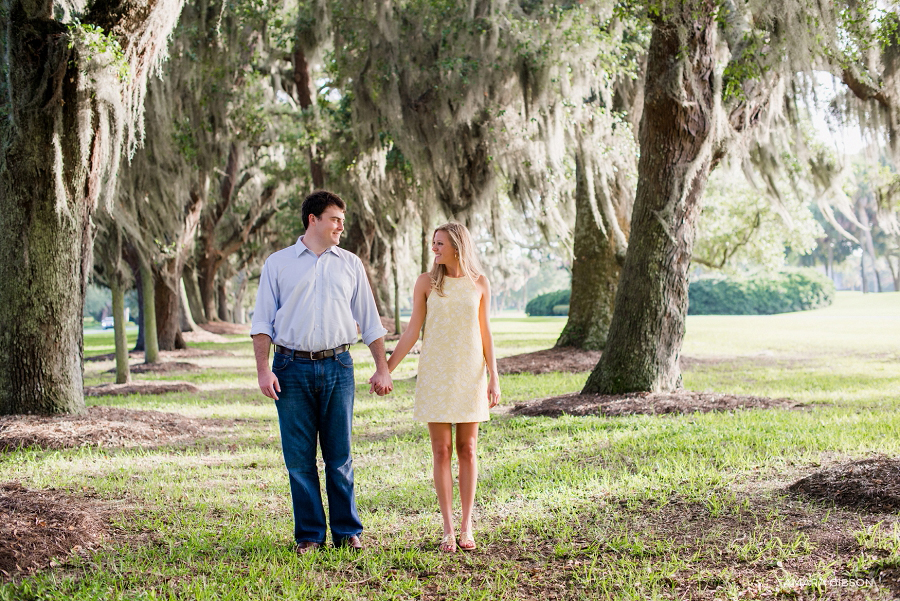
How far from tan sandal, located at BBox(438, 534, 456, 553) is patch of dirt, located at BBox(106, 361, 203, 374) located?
1131 centimetres

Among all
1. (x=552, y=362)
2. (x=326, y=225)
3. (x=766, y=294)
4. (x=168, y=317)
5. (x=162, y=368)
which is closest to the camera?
(x=326, y=225)

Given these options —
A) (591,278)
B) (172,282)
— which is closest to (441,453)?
(591,278)

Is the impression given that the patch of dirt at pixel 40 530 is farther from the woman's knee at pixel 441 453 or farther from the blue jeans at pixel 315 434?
the woman's knee at pixel 441 453

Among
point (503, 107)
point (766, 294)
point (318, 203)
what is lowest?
point (766, 294)

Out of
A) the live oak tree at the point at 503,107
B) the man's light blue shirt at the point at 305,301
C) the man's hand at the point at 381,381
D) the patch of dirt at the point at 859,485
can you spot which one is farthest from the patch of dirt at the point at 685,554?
the live oak tree at the point at 503,107

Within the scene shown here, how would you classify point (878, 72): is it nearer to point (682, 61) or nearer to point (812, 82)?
point (812, 82)

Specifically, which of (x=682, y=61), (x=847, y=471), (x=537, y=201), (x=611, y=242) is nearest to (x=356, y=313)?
(x=847, y=471)

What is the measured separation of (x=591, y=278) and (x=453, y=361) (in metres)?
10.3

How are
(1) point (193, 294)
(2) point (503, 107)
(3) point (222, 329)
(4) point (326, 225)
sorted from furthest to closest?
(3) point (222, 329), (1) point (193, 294), (2) point (503, 107), (4) point (326, 225)

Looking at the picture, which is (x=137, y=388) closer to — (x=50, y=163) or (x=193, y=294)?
(x=50, y=163)

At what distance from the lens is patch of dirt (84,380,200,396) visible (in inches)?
424

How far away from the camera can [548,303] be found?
1886 inches

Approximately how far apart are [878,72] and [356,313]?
8.05 m

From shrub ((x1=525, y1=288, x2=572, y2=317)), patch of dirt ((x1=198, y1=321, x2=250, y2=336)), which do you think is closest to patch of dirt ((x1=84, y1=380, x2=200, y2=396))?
patch of dirt ((x1=198, y1=321, x2=250, y2=336))
